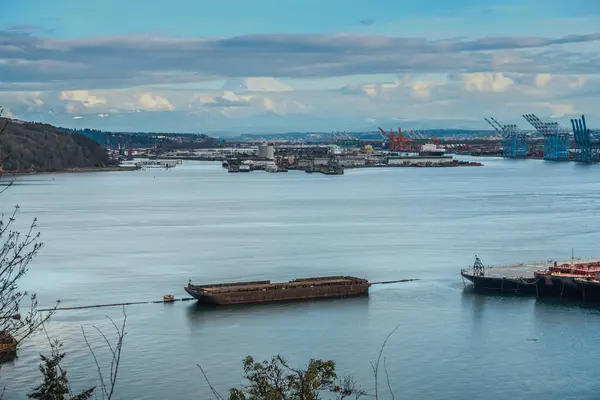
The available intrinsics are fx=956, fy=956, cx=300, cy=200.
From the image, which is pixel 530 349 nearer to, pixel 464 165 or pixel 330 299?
pixel 330 299

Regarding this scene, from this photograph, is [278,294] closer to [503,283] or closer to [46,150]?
[503,283]

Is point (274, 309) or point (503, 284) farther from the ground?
point (503, 284)

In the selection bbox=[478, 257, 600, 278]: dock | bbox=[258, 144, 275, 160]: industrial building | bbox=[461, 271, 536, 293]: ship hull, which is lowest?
bbox=[461, 271, 536, 293]: ship hull

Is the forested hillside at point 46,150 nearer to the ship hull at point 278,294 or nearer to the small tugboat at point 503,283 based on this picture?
the ship hull at point 278,294

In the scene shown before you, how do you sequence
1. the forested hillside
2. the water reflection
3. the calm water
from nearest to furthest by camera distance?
the calm water, the water reflection, the forested hillside

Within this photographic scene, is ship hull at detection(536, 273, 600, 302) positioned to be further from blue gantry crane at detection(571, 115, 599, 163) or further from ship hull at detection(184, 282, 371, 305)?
blue gantry crane at detection(571, 115, 599, 163)

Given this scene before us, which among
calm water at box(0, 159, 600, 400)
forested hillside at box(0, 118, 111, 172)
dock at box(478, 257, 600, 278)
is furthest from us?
forested hillside at box(0, 118, 111, 172)

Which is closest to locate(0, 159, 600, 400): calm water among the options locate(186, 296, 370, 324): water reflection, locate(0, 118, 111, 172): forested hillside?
locate(186, 296, 370, 324): water reflection

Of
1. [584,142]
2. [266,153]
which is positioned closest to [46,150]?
[266,153]

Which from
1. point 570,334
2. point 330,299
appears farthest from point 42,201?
point 570,334
